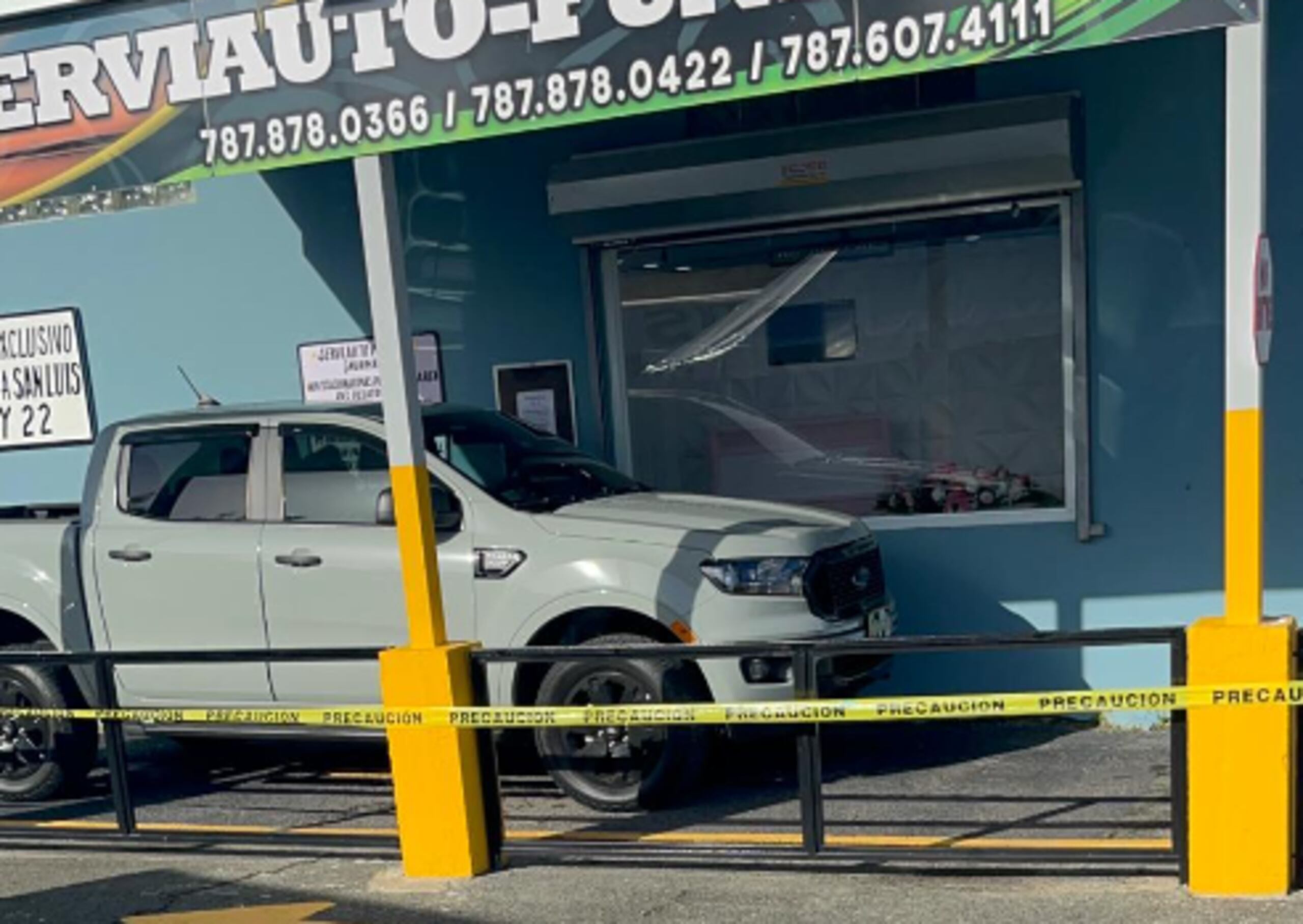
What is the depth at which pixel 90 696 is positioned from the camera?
6.07 meters

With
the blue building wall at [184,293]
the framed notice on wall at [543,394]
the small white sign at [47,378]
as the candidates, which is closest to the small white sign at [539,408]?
the framed notice on wall at [543,394]

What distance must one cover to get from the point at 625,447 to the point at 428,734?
3434mm

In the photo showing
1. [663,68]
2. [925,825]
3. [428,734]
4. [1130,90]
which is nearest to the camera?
[663,68]

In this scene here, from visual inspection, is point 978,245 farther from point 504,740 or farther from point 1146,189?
point 504,740

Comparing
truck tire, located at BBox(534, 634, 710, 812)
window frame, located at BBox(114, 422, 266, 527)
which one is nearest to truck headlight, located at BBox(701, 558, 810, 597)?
truck tire, located at BBox(534, 634, 710, 812)

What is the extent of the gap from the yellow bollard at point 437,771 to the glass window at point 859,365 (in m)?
3.38

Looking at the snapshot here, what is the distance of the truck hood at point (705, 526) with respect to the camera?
5.55 metres

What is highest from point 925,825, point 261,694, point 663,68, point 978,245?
point 663,68

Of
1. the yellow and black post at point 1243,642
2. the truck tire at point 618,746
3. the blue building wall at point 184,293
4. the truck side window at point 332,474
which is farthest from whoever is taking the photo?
the blue building wall at point 184,293

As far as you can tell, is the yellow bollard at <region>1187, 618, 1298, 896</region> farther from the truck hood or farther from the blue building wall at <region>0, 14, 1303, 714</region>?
the blue building wall at <region>0, 14, 1303, 714</region>

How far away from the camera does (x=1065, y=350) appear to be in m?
7.02

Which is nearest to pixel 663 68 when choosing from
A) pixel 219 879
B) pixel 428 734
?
pixel 428 734

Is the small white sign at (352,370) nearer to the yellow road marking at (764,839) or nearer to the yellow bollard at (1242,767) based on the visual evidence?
the yellow road marking at (764,839)

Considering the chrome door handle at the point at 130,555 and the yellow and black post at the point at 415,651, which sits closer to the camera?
the yellow and black post at the point at 415,651
